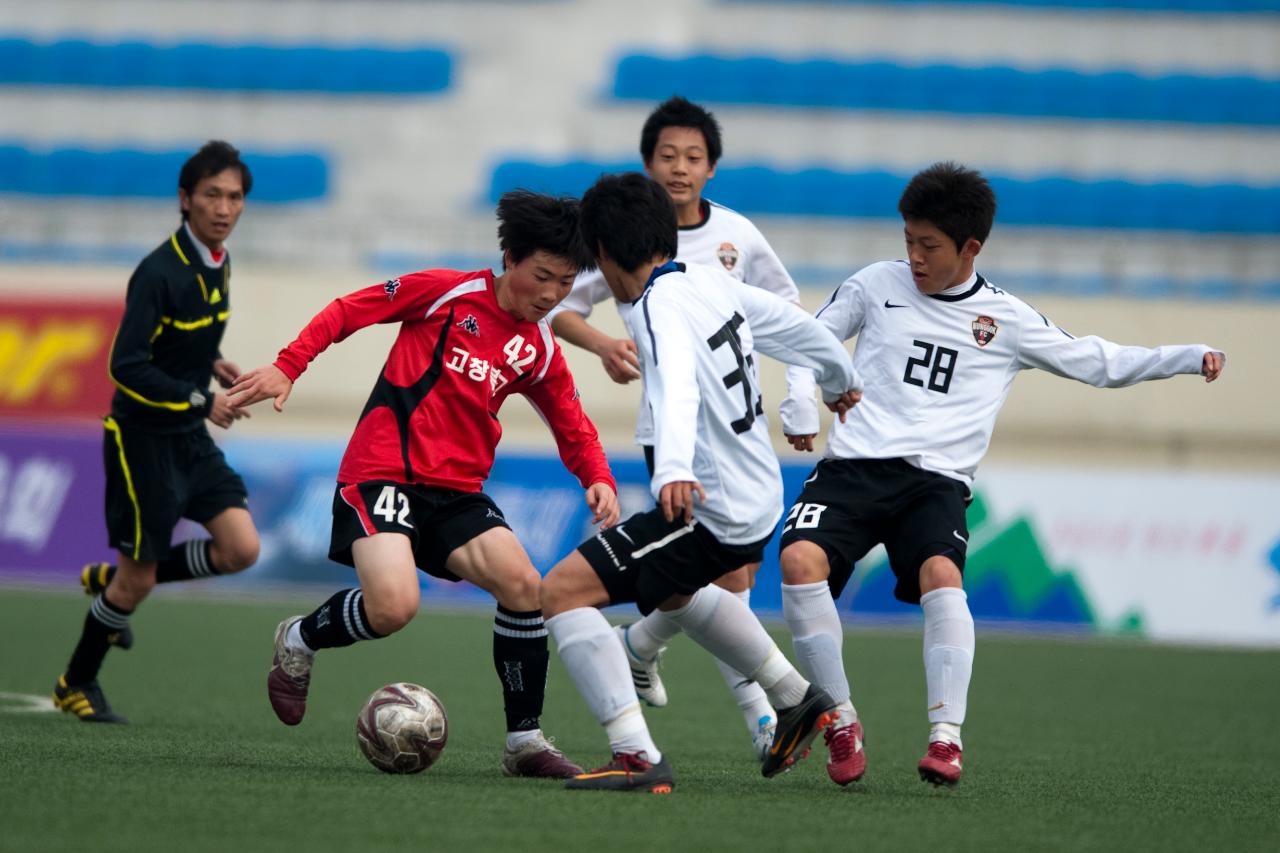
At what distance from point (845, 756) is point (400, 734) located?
1.31m

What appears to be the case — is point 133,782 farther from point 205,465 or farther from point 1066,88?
point 1066,88

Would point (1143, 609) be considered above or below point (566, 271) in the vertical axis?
below

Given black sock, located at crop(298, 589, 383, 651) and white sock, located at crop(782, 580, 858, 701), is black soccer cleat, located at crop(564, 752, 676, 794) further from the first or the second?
black sock, located at crop(298, 589, 383, 651)

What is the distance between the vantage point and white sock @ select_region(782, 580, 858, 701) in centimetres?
503

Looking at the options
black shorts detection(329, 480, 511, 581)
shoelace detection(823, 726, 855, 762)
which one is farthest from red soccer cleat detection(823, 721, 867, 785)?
black shorts detection(329, 480, 511, 581)

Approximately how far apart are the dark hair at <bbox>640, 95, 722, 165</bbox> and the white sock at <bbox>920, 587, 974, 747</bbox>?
2.04 metres

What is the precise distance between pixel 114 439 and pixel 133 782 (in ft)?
8.25

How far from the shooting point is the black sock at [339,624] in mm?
5078

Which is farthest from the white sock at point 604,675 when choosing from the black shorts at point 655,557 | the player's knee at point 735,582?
the player's knee at point 735,582

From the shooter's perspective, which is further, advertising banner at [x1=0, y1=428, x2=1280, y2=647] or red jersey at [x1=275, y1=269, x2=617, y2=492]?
advertising banner at [x1=0, y1=428, x2=1280, y2=647]

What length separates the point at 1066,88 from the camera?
19.5m

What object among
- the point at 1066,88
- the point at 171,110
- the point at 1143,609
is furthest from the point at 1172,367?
A: the point at 171,110

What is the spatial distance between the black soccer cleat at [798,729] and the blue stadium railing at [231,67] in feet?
54.2

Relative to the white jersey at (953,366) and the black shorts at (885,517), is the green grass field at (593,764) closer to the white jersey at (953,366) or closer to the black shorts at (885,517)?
the black shorts at (885,517)
